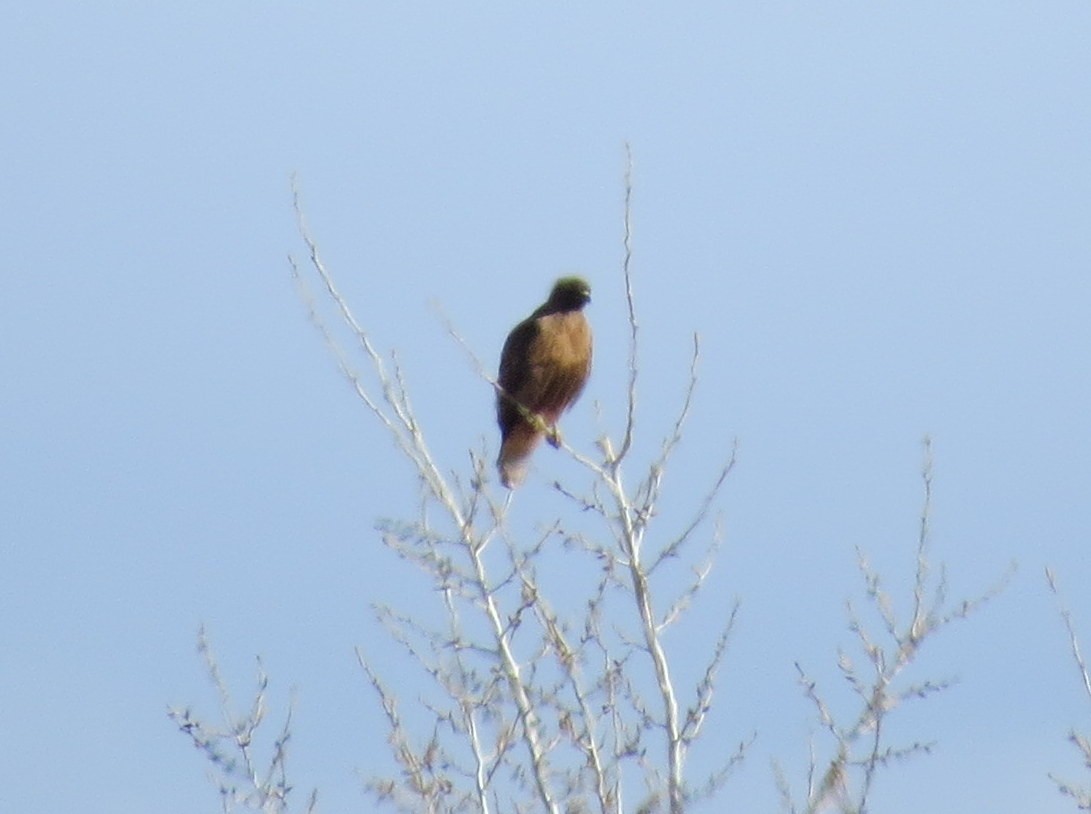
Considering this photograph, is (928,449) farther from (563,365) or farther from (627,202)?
(563,365)

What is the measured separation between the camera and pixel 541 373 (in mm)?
8500

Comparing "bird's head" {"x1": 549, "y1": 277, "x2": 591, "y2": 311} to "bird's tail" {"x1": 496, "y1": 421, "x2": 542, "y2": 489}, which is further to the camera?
"bird's head" {"x1": 549, "y1": 277, "x2": 591, "y2": 311}

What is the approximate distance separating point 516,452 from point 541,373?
385 millimetres

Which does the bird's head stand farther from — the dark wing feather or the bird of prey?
the dark wing feather

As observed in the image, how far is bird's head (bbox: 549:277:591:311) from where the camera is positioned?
8766 mm

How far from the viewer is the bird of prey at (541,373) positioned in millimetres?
8492

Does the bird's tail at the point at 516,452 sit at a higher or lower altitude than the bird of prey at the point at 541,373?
lower

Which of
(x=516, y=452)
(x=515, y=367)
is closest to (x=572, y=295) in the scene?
(x=515, y=367)

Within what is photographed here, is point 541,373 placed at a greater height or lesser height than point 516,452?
greater

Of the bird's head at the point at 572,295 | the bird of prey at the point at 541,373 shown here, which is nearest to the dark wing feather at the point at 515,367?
the bird of prey at the point at 541,373

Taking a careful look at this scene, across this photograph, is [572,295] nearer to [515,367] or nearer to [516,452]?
[515,367]

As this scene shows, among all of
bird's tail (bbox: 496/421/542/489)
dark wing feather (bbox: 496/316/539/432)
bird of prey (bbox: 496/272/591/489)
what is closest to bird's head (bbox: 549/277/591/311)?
bird of prey (bbox: 496/272/591/489)

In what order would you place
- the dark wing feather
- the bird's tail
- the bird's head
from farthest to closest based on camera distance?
1. the bird's head
2. the dark wing feather
3. the bird's tail

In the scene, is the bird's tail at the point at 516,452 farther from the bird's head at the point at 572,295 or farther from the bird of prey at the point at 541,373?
the bird's head at the point at 572,295
